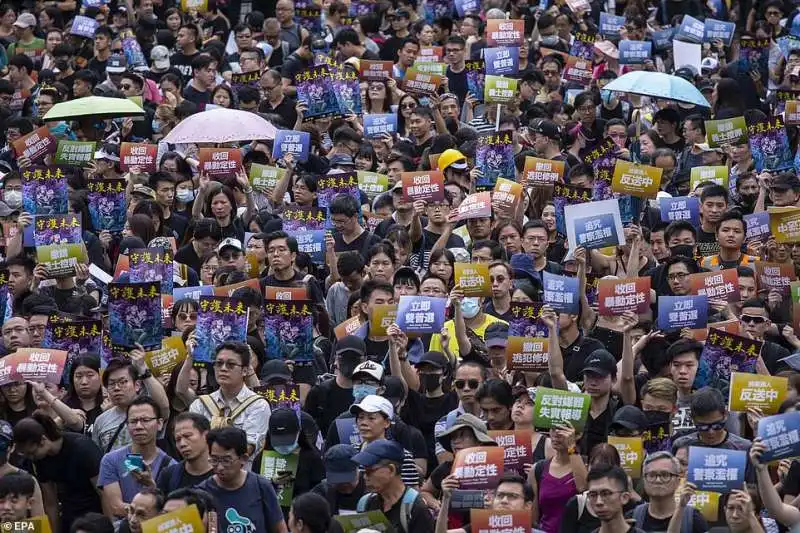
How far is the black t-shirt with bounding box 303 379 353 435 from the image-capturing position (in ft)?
42.6

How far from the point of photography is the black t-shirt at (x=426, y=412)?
12867 mm

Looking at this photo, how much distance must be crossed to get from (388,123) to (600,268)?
380 cm

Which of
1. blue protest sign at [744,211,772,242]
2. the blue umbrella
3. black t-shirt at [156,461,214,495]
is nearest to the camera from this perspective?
black t-shirt at [156,461,214,495]

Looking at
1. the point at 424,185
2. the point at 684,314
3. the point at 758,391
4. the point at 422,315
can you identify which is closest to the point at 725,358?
the point at 758,391

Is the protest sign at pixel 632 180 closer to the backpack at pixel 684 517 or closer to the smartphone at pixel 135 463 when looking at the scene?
the backpack at pixel 684 517

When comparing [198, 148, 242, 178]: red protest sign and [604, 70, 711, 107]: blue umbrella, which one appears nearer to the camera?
[198, 148, 242, 178]: red protest sign

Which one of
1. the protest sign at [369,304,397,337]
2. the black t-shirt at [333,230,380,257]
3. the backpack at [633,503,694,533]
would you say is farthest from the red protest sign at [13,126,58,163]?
the backpack at [633,503,694,533]

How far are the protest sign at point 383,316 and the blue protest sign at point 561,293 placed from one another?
104 centimetres

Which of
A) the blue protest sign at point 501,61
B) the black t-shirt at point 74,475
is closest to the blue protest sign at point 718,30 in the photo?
the blue protest sign at point 501,61

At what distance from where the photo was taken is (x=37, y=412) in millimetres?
12117

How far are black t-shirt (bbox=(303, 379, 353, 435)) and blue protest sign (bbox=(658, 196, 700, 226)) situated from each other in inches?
155

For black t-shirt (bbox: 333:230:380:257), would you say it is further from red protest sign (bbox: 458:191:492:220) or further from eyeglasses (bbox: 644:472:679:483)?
eyeglasses (bbox: 644:472:679:483)

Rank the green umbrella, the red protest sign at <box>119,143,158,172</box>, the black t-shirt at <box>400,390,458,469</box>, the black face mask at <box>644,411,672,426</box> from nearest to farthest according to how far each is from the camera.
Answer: the black face mask at <box>644,411,672,426</box> < the black t-shirt at <box>400,390,458,469</box> < the red protest sign at <box>119,143,158,172</box> < the green umbrella

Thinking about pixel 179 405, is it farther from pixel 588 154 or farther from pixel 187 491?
pixel 588 154
